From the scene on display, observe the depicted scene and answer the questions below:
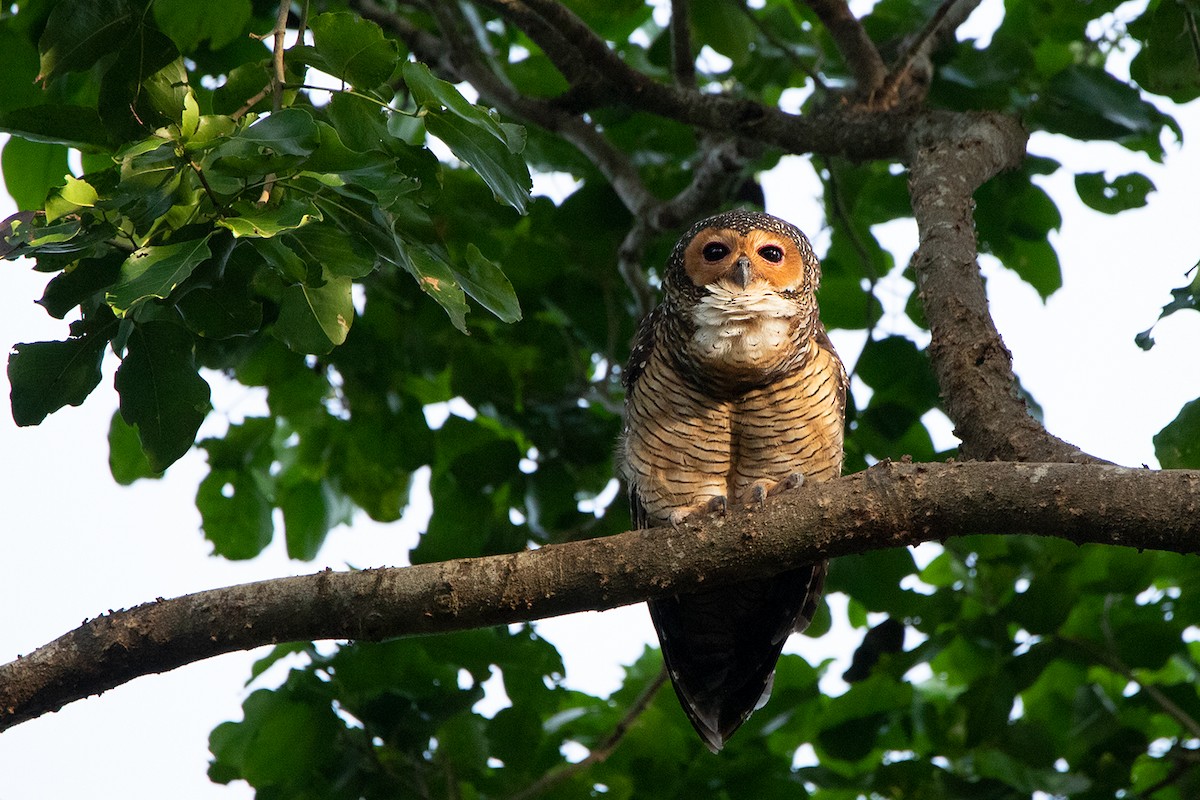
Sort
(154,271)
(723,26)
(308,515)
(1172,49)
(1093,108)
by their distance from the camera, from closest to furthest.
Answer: (154,271), (1172,49), (1093,108), (723,26), (308,515)

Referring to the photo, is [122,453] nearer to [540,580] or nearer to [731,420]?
[731,420]

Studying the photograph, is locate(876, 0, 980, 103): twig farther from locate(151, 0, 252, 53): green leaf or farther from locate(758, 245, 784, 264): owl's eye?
locate(151, 0, 252, 53): green leaf

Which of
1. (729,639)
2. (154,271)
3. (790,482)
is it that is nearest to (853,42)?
(790,482)

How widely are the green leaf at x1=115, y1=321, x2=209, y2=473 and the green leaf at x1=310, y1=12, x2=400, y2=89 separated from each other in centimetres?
63

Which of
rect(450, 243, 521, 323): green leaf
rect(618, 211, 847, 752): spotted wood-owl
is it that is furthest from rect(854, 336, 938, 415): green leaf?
rect(450, 243, 521, 323): green leaf

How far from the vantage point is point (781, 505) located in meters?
2.49

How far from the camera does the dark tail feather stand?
13.4ft

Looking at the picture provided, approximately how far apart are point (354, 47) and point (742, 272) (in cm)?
196

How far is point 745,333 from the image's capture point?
376cm

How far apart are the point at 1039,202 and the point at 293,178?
3.71 metres

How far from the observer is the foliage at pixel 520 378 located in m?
2.26

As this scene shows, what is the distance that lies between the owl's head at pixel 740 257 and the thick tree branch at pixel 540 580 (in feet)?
5.21

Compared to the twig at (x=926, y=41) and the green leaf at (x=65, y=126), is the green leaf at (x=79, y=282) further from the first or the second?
the twig at (x=926, y=41)

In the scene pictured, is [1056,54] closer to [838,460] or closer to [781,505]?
[838,460]
